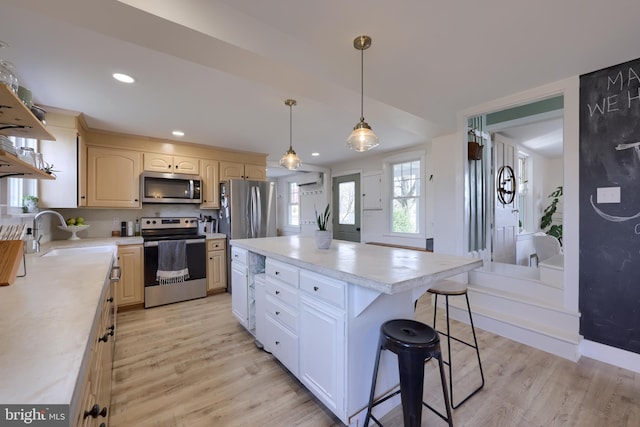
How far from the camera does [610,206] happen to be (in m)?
2.13

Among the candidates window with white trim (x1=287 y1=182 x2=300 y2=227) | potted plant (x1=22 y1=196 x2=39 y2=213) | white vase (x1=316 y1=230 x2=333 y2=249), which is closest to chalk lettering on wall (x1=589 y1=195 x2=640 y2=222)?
white vase (x1=316 y1=230 x2=333 y2=249)

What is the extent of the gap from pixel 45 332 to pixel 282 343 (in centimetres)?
145

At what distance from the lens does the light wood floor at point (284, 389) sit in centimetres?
159

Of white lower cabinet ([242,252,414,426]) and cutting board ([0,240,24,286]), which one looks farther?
white lower cabinet ([242,252,414,426])

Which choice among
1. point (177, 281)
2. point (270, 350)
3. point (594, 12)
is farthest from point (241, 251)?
point (594, 12)

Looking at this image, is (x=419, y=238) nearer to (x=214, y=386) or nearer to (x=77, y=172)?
(x=214, y=386)

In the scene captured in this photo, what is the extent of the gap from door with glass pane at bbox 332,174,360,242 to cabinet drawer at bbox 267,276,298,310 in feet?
12.2

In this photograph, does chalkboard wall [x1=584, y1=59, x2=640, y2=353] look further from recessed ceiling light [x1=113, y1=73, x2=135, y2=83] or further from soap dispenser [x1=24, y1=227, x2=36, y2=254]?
soap dispenser [x1=24, y1=227, x2=36, y2=254]

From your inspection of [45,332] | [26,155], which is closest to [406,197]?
[26,155]

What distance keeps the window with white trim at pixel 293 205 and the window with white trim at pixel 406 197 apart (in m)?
3.00

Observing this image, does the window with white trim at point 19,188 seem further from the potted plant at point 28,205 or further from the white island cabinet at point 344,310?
the white island cabinet at point 344,310

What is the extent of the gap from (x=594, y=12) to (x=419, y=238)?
10.9 ft

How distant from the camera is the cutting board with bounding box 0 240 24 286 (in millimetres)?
1225

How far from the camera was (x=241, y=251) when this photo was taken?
2617 millimetres
